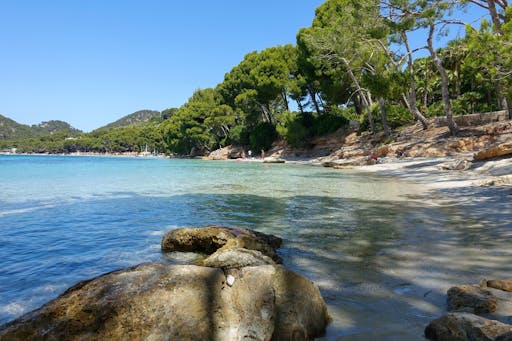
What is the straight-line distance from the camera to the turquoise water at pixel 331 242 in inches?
148

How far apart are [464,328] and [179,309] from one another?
6.61 feet

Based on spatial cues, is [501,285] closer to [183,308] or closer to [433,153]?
[183,308]

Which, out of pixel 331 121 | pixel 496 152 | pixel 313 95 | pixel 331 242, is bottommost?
pixel 331 242

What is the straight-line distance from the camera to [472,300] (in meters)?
3.20

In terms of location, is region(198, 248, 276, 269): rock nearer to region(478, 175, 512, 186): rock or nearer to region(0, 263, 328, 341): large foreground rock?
region(0, 263, 328, 341): large foreground rock

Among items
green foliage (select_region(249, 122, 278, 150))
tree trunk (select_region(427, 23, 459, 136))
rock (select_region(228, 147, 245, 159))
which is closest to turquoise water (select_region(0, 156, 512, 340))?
tree trunk (select_region(427, 23, 459, 136))

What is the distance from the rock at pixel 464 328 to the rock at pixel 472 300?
0.55 m

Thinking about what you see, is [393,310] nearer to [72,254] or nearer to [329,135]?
[72,254]

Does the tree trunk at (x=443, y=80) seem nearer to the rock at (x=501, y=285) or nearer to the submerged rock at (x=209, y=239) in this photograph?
the submerged rock at (x=209, y=239)

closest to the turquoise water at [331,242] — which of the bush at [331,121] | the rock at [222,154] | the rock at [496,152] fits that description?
the rock at [496,152]

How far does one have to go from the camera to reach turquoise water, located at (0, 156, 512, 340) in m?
3.77

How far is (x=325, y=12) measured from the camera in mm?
39188

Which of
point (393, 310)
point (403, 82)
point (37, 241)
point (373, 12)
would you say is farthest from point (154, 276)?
point (403, 82)

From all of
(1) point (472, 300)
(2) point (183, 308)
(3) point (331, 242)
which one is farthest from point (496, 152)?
(2) point (183, 308)
